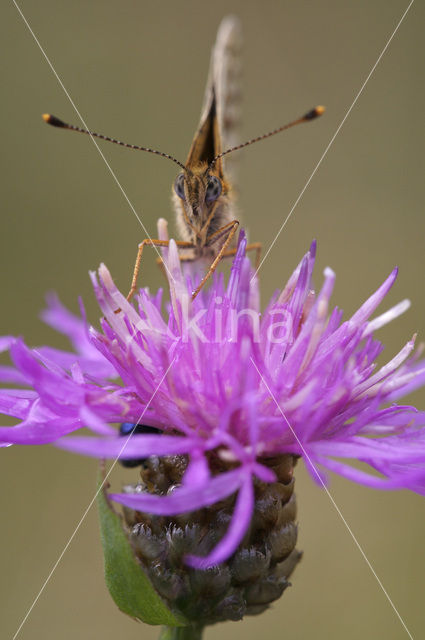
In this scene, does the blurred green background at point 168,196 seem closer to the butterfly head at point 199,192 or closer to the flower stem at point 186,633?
the flower stem at point 186,633

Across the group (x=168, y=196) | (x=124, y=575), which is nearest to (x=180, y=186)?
(x=124, y=575)

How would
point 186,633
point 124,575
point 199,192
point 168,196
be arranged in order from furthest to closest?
point 168,196
point 199,192
point 186,633
point 124,575

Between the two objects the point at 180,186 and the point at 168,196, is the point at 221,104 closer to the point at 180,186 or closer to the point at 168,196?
the point at 180,186

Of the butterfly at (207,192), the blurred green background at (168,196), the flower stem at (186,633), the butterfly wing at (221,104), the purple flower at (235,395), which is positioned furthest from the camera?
the blurred green background at (168,196)

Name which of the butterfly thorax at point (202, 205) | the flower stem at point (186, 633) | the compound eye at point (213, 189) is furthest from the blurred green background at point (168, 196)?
the compound eye at point (213, 189)

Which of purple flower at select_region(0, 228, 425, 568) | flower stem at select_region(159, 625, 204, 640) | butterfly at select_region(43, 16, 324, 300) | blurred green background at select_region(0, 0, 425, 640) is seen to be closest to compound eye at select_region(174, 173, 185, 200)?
butterfly at select_region(43, 16, 324, 300)

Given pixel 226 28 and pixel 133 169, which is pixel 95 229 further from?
pixel 226 28

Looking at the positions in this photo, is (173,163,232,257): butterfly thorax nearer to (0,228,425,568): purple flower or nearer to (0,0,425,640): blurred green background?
(0,228,425,568): purple flower
